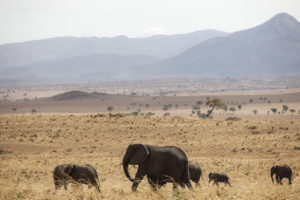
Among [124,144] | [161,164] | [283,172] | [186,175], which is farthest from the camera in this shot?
[124,144]

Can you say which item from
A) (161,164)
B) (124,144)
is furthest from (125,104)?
(161,164)

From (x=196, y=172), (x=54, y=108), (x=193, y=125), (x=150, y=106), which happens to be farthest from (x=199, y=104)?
(x=196, y=172)

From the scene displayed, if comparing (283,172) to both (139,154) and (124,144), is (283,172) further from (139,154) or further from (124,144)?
(124,144)

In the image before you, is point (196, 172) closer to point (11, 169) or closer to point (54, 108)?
point (11, 169)

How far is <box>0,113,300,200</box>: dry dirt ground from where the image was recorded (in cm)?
2262

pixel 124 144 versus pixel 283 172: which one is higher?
pixel 283 172

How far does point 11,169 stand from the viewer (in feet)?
75.5

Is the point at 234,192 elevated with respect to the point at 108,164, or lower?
elevated

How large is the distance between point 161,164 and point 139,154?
76 centimetres

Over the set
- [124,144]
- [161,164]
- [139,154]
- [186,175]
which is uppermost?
[139,154]

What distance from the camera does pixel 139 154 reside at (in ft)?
39.9

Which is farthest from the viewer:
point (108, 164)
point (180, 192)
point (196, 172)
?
point (108, 164)

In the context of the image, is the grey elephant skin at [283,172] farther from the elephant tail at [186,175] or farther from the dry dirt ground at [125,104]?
the dry dirt ground at [125,104]

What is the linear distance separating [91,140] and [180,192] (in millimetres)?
27270
